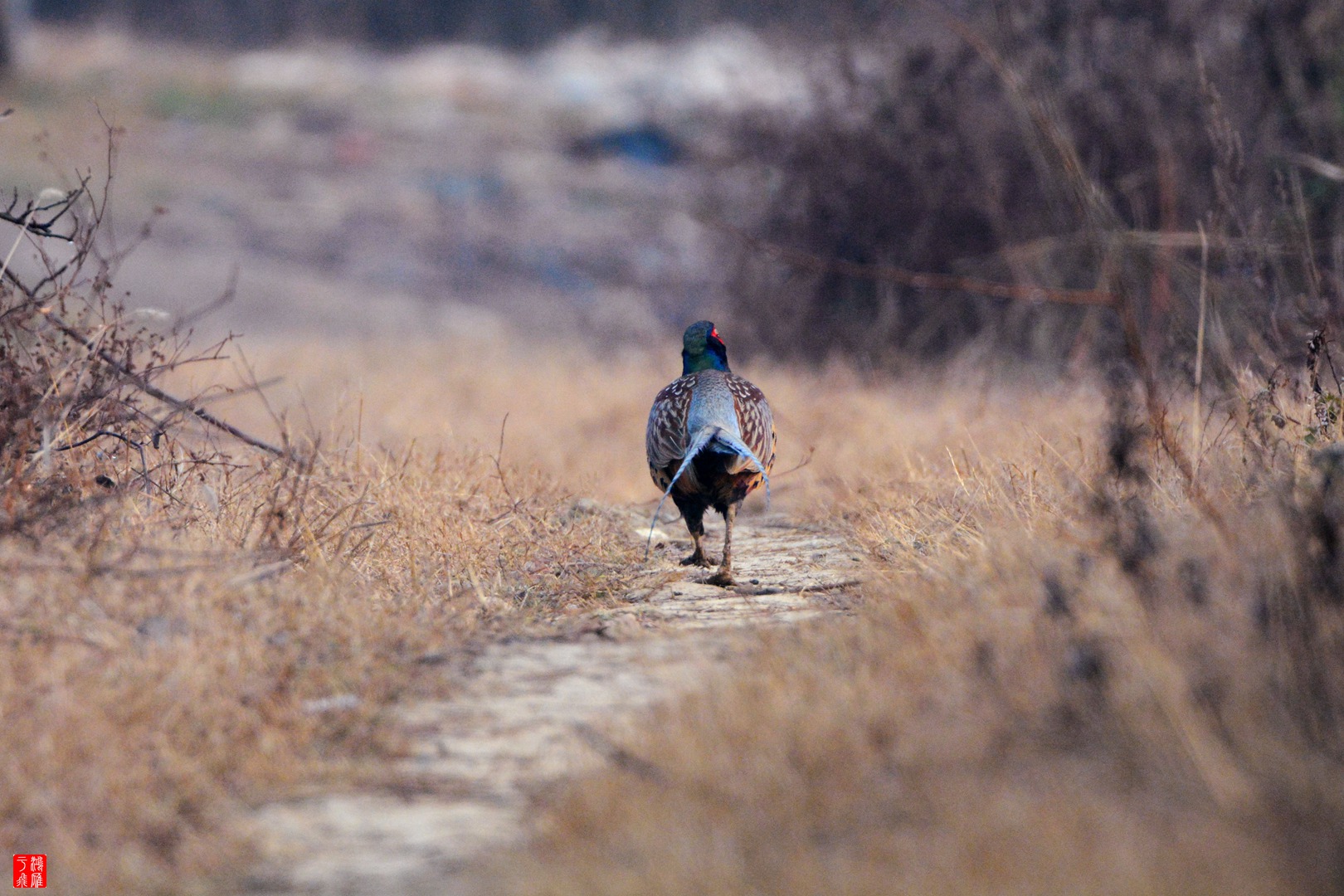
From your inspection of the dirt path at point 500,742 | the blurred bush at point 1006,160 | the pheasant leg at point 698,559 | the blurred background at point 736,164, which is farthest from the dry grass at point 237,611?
the blurred bush at point 1006,160

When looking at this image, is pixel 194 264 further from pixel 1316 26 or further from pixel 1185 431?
pixel 1185 431

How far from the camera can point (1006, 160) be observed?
11.1m

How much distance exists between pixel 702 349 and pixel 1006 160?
591cm

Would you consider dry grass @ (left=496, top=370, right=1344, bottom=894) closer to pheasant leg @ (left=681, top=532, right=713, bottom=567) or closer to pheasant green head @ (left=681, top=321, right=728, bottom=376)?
pheasant leg @ (left=681, top=532, right=713, bottom=567)

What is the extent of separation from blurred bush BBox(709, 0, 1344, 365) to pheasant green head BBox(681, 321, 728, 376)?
11.7ft

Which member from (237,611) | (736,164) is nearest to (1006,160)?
(736,164)

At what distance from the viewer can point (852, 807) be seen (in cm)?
271

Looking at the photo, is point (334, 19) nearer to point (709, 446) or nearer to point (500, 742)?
point (709, 446)

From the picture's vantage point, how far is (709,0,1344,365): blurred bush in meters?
9.78

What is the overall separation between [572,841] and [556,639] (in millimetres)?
1451

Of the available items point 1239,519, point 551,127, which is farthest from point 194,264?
point 1239,519

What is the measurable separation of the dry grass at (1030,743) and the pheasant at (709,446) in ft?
4.98

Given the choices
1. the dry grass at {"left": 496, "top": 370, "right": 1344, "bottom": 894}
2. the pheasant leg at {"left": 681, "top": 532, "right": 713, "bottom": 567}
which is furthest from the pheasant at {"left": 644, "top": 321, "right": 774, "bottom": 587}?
the dry grass at {"left": 496, "top": 370, "right": 1344, "bottom": 894}

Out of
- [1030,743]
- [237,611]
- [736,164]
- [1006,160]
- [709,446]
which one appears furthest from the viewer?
[736,164]
